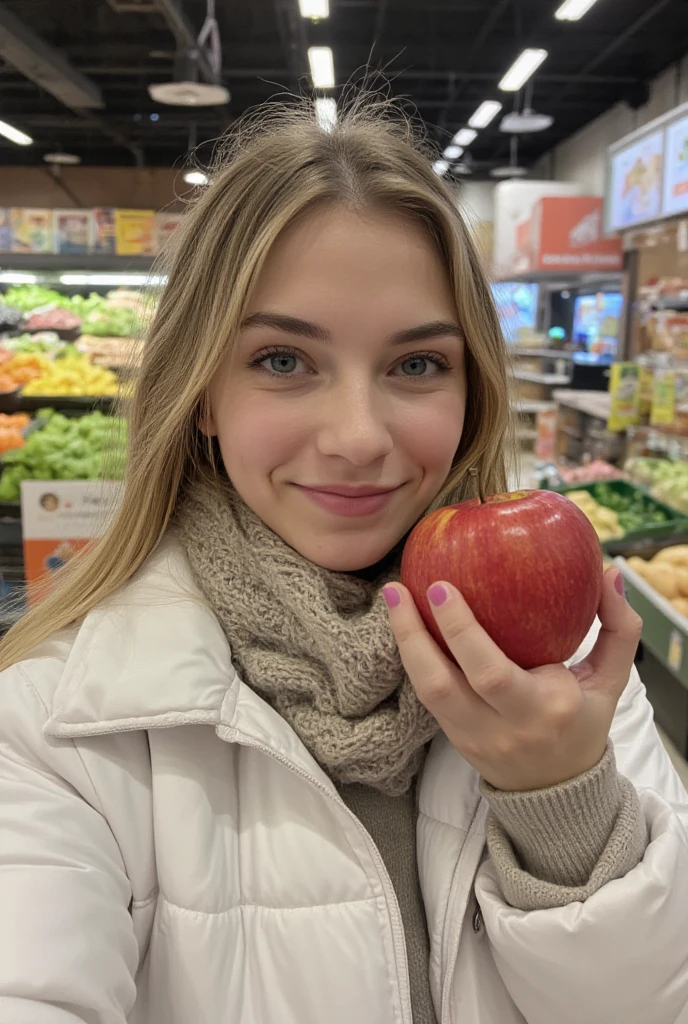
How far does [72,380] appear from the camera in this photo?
443 centimetres

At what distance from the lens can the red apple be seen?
834mm

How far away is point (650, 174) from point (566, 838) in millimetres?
5044

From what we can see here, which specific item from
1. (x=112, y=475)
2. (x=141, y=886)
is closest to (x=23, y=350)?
(x=112, y=475)

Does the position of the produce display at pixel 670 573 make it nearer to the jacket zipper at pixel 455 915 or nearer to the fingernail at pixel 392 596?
the jacket zipper at pixel 455 915

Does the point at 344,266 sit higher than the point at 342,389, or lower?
higher

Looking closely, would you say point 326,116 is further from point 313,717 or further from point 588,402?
point 588,402

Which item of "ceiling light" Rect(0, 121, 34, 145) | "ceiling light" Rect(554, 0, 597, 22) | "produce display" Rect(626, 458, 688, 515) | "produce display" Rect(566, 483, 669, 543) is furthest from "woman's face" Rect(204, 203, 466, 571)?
"ceiling light" Rect(554, 0, 597, 22)

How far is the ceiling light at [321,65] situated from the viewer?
238 inches

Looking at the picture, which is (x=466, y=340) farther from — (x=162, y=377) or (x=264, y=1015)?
(x=264, y=1015)

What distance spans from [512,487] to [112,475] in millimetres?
795

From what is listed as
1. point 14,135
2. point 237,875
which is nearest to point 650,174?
point 14,135

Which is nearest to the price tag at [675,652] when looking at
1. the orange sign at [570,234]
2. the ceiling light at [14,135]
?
the ceiling light at [14,135]

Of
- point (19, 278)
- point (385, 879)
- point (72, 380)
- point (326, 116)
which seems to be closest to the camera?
point (385, 879)

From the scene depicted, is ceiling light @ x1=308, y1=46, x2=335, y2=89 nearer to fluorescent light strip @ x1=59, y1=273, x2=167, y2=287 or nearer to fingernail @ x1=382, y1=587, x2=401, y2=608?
fluorescent light strip @ x1=59, y1=273, x2=167, y2=287
